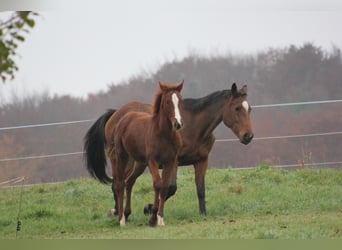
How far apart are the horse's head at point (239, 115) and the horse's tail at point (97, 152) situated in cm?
174

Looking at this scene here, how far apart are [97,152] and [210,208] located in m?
1.65

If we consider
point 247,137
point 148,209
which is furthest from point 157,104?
point 148,209

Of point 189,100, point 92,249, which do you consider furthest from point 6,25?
point 189,100

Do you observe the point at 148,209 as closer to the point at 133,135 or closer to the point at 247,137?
the point at 133,135

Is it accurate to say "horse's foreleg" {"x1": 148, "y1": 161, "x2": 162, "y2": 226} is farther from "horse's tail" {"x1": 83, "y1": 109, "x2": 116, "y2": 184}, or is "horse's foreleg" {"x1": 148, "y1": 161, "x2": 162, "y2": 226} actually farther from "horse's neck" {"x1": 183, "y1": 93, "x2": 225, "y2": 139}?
"horse's tail" {"x1": 83, "y1": 109, "x2": 116, "y2": 184}

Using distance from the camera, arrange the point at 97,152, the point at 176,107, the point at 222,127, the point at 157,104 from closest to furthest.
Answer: the point at 176,107 → the point at 157,104 → the point at 97,152 → the point at 222,127

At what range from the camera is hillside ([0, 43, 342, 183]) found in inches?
499

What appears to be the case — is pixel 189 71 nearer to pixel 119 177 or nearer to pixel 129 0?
pixel 129 0

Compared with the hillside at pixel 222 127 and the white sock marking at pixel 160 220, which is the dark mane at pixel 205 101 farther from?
the hillside at pixel 222 127

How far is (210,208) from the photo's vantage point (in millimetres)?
8578

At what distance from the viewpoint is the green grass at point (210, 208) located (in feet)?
22.8

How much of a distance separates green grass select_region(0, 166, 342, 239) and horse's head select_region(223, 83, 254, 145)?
855mm

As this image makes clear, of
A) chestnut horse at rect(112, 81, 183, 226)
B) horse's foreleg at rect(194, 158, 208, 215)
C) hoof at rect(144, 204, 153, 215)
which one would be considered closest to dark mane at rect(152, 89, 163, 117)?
chestnut horse at rect(112, 81, 183, 226)


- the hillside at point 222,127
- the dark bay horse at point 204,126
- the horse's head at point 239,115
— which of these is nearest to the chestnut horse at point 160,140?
the dark bay horse at point 204,126
